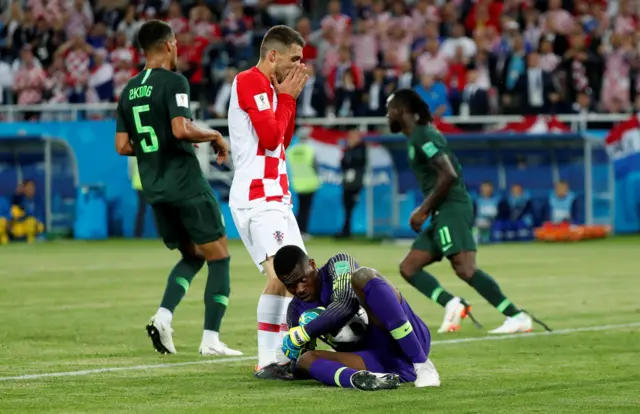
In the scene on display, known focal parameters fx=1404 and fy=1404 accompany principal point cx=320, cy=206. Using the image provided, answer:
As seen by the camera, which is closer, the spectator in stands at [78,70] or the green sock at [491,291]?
the green sock at [491,291]

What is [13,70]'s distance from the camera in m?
29.8

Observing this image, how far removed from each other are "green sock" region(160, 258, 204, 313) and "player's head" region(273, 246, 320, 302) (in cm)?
227

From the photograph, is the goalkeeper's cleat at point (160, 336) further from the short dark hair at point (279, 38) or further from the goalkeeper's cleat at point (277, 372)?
the short dark hair at point (279, 38)

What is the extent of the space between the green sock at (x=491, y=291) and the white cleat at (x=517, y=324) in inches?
1.8

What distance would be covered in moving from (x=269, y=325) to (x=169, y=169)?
70.6 inches

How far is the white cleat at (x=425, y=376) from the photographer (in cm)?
782

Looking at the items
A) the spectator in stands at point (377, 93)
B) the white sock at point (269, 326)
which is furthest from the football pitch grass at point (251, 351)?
the spectator in stands at point (377, 93)

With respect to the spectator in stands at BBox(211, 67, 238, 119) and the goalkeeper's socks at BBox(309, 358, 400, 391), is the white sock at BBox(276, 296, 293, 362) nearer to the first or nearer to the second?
the goalkeeper's socks at BBox(309, 358, 400, 391)

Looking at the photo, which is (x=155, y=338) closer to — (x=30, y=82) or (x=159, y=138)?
(x=159, y=138)


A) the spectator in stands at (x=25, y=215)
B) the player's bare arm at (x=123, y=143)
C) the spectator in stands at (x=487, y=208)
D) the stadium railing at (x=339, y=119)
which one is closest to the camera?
the player's bare arm at (x=123, y=143)

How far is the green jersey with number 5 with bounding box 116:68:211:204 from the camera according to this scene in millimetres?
9828

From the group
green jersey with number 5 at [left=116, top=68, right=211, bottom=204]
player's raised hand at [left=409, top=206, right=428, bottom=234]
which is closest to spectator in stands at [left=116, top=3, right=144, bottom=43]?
player's raised hand at [left=409, top=206, right=428, bottom=234]

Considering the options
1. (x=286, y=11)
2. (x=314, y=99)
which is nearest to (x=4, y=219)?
(x=314, y=99)

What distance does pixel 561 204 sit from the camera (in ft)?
86.3
